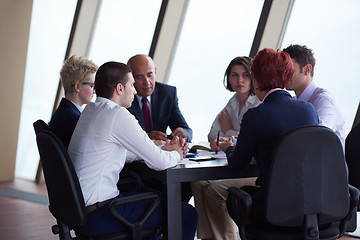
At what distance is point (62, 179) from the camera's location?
2.19m

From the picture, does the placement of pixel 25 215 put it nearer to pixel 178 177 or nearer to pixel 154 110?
pixel 154 110

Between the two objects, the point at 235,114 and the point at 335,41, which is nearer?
the point at 235,114

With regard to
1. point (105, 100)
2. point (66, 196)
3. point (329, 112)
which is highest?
point (329, 112)

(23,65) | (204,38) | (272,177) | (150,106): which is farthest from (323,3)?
(23,65)

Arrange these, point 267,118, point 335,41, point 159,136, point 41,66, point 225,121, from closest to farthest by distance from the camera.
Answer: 1. point 267,118
2. point 159,136
3. point 225,121
4. point 335,41
5. point 41,66

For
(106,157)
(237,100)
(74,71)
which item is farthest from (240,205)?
(74,71)

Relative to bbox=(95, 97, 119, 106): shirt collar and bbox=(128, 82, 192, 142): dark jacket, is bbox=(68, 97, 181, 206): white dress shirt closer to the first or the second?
bbox=(95, 97, 119, 106): shirt collar

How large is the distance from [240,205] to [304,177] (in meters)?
0.45

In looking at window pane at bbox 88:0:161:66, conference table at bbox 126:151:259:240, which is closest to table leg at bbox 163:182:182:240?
conference table at bbox 126:151:259:240

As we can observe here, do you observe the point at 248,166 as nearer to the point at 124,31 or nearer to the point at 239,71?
the point at 239,71

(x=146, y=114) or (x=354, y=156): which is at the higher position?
(x=354, y=156)

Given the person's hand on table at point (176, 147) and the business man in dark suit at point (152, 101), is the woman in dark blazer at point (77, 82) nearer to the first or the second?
the business man in dark suit at point (152, 101)

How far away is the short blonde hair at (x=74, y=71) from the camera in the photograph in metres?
3.17

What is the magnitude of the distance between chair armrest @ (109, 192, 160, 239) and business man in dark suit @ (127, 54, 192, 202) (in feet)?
4.15
